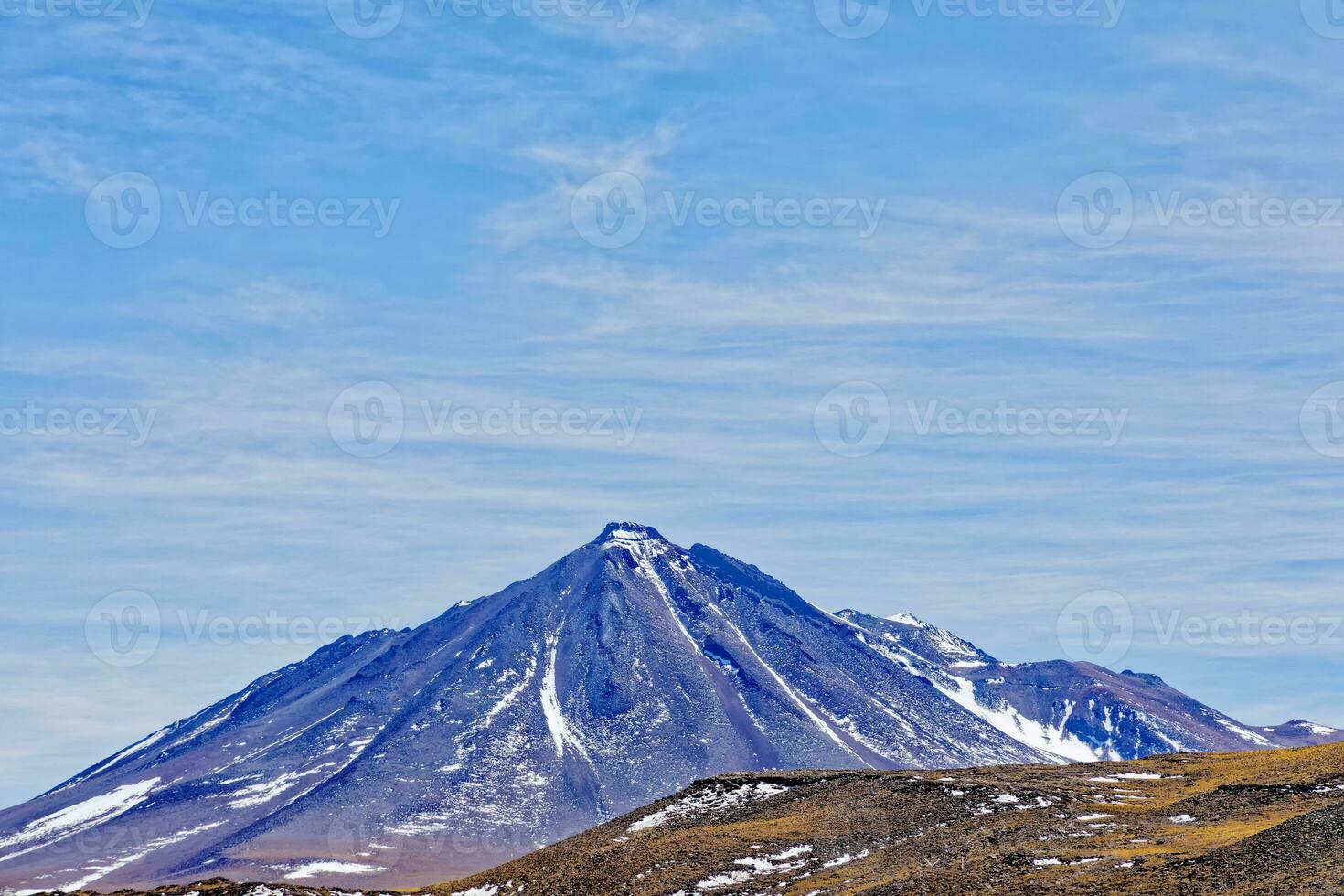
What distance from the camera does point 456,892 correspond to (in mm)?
80000

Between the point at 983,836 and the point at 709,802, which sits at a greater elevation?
the point at 709,802

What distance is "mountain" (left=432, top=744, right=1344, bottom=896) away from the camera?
5712 cm

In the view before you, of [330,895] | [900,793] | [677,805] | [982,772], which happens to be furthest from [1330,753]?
[330,895]

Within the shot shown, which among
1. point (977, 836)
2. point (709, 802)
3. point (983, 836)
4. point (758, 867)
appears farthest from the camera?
point (709, 802)

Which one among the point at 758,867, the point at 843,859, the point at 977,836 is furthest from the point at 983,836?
the point at 758,867

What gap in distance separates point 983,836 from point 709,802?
22.1m

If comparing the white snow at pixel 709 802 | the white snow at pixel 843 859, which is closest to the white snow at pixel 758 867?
the white snow at pixel 843 859

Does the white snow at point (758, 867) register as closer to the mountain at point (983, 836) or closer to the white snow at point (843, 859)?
the mountain at point (983, 836)

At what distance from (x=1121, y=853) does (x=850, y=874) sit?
13.1 m

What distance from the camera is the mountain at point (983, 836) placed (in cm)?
5712

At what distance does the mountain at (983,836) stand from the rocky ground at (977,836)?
0.37 ft

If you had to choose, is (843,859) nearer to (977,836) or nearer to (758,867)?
(758,867)

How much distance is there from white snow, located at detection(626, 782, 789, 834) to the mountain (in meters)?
0.14

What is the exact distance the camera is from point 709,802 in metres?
86.7
